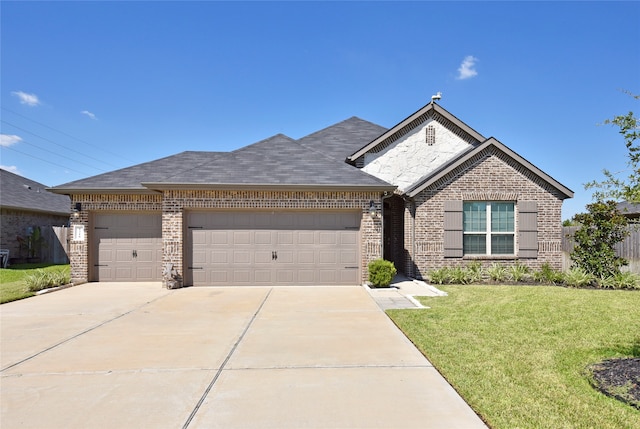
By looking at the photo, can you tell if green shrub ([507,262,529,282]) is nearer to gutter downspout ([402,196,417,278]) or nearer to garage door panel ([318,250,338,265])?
gutter downspout ([402,196,417,278])

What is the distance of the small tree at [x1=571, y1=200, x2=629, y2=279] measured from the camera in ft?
38.6

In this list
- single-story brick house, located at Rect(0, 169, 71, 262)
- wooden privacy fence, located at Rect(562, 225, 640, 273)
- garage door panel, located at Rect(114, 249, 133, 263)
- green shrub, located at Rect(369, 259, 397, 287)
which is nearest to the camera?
green shrub, located at Rect(369, 259, 397, 287)

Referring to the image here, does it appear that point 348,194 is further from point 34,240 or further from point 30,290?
point 34,240

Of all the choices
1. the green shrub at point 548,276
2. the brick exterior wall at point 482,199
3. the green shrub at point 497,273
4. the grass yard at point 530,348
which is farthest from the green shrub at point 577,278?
the green shrub at point 497,273

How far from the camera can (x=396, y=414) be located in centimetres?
370

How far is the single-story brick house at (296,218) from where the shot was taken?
11.8 metres

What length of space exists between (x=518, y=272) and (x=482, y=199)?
2.60 metres

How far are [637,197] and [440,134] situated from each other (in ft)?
36.6

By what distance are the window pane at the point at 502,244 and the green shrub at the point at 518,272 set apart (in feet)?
1.65

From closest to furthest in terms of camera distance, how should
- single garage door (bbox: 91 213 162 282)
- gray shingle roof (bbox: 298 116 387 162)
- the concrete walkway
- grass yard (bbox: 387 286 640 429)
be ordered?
grass yard (bbox: 387 286 640 429) < the concrete walkway < single garage door (bbox: 91 213 162 282) < gray shingle roof (bbox: 298 116 387 162)

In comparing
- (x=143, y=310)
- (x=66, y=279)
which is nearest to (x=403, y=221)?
(x=143, y=310)

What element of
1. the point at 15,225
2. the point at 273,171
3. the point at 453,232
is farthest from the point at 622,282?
the point at 15,225

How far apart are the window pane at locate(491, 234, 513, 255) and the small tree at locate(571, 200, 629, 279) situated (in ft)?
6.64

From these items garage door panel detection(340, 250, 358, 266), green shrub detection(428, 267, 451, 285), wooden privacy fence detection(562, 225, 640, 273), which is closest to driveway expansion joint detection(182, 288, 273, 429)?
garage door panel detection(340, 250, 358, 266)
